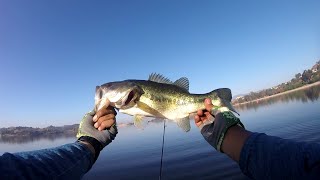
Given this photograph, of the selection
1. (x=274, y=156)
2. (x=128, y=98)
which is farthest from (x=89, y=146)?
(x=274, y=156)

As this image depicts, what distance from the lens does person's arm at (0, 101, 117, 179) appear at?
2.38m

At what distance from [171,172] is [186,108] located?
18133mm

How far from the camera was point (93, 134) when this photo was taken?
4754 mm

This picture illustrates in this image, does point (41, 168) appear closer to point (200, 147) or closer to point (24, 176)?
point (24, 176)

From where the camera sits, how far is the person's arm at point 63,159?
238cm

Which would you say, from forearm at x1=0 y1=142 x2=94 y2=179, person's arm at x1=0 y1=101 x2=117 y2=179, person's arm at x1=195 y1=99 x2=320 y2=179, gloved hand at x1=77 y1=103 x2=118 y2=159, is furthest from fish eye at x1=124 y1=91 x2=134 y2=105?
person's arm at x1=195 y1=99 x2=320 y2=179

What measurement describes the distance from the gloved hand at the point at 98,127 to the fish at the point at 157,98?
39 centimetres

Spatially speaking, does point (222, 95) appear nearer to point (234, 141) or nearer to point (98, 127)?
point (98, 127)

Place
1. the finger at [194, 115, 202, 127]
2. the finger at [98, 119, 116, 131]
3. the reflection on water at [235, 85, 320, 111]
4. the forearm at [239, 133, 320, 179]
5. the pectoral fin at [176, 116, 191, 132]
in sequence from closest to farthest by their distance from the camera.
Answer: the forearm at [239, 133, 320, 179], the finger at [98, 119, 116, 131], the finger at [194, 115, 202, 127], the pectoral fin at [176, 116, 191, 132], the reflection on water at [235, 85, 320, 111]

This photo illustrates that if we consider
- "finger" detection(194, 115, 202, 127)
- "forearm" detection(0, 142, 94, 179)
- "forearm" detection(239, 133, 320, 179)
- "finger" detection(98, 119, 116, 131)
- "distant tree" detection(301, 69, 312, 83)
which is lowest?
"forearm" detection(239, 133, 320, 179)

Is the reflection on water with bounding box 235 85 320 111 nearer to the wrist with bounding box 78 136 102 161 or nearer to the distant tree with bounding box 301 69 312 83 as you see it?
the distant tree with bounding box 301 69 312 83

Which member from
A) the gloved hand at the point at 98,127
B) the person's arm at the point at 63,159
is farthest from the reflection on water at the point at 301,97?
the person's arm at the point at 63,159

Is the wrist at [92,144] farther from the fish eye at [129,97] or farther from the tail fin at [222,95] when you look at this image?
the tail fin at [222,95]

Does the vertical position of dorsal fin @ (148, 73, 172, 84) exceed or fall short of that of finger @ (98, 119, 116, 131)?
it exceeds it
